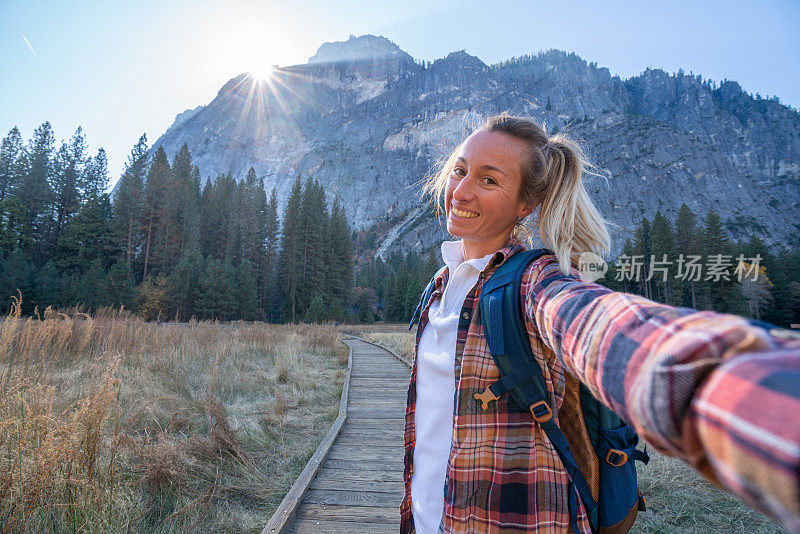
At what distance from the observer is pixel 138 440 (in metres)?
3.08

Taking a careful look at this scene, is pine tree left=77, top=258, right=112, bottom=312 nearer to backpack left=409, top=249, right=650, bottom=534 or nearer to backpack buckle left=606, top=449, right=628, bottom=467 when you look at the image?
backpack left=409, top=249, right=650, bottom=534

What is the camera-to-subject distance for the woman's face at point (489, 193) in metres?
1.33

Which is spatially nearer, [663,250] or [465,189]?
[465,189]

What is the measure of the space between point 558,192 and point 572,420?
75 centimetres

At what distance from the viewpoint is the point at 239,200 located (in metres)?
45.2

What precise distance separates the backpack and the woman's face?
12.9 inches

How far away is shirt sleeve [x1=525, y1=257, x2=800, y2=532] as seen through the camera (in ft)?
0.93

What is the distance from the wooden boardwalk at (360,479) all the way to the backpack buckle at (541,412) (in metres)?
2.25

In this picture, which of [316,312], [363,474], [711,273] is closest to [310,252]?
→ [316,312]

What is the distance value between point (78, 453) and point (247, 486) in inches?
51.3

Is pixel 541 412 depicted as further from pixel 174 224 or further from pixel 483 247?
pixel 174 224

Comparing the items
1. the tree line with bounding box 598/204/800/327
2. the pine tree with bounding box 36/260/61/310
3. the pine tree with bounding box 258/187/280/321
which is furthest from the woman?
the tree line with bounding box 598/204/800/327

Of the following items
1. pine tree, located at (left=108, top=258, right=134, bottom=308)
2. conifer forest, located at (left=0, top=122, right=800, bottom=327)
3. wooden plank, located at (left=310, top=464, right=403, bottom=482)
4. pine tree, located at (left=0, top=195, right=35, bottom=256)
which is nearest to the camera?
wooden plank, located at (left=310, top=464, right=403, bottom=482)

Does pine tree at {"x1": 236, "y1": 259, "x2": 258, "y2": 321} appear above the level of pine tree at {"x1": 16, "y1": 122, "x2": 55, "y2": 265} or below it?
below
